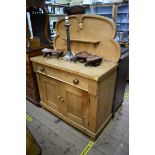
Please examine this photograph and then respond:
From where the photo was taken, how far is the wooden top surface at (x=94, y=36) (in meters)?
1.28

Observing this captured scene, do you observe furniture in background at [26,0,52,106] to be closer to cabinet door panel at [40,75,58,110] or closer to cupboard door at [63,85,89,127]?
cabinet door panel at [40,75,58,110]

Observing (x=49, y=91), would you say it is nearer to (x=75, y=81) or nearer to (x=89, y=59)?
(x=75, y=81)

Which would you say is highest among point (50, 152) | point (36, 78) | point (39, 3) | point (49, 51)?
point (39, 3)

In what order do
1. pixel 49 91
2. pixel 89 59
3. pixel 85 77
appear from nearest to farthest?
pixel 85 77 < pixel 89 59 < pixel 49 91

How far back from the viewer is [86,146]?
1365 millimetres

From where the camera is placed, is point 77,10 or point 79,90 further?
point 77,10

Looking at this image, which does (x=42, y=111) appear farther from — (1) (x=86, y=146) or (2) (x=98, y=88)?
(2) (x=98, y=88)

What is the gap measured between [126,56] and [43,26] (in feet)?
4.19

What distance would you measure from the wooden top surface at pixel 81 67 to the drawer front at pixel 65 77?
0.19 ft

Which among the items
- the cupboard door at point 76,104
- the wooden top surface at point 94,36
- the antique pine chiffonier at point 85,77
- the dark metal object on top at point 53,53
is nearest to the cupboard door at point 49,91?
the antique pine chiffonier at point 85,77

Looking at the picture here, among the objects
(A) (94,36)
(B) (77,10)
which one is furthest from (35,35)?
(A) (94,36)

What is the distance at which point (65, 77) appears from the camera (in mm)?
1324

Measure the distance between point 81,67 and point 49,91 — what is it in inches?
24.9
